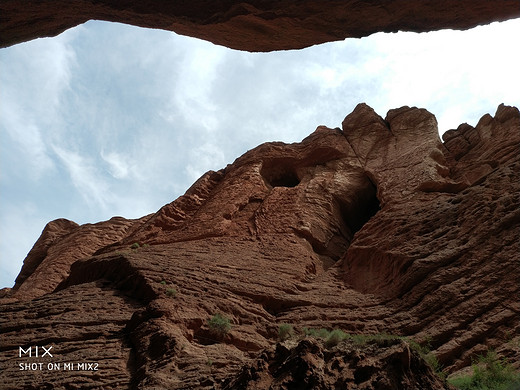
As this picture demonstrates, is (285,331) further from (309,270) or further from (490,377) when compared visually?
(490,377)

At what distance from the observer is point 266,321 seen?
1775cm

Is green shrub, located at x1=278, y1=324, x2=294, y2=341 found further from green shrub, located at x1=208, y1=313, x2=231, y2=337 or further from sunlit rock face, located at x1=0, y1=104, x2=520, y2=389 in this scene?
green shrub, located at x1=208, y1=313, x2=231, y2=337

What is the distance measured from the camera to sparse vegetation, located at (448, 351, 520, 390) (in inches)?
461

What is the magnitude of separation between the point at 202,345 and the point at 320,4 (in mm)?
9120

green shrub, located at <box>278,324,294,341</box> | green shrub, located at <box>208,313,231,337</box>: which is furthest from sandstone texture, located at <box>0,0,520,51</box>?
green shrub, located at <box>278,324,294,341</box>

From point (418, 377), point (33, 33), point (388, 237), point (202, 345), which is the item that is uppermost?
point (33, 33)

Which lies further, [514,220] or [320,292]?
[320,292]

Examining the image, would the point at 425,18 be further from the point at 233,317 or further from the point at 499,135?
the point at 499,135

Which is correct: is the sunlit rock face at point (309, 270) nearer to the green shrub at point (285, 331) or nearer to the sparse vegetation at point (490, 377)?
the green shrub at point (285, 331)

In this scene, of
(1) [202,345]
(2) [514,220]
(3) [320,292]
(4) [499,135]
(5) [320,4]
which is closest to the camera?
(5) [320,4]

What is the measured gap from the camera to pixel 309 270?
22.2 metres

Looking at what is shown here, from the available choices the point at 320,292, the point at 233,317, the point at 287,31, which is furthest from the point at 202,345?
the point at 287,31

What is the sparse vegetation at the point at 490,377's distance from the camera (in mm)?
11703

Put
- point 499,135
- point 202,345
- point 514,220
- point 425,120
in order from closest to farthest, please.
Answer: point 202,345, point 514,220, point 499,135, point 425,120
